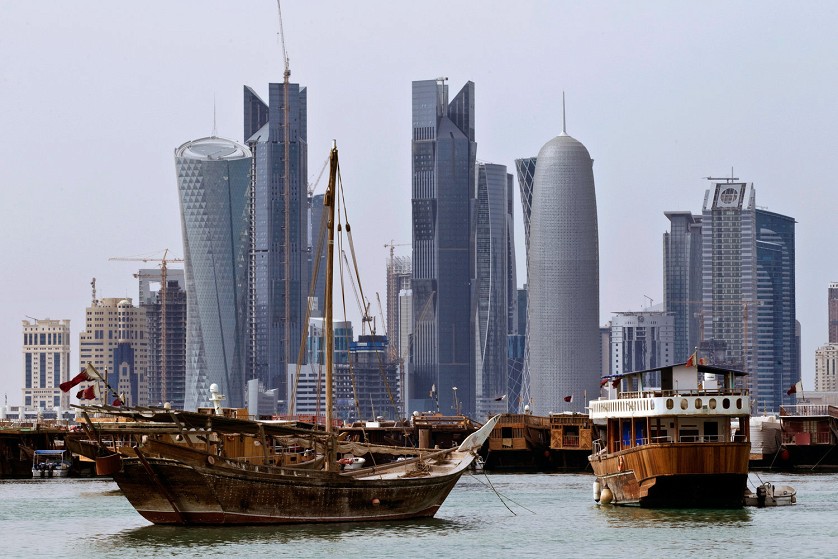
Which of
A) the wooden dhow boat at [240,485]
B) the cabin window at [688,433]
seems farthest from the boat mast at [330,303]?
the cabin window at [688,433]

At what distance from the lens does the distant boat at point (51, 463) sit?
461ft

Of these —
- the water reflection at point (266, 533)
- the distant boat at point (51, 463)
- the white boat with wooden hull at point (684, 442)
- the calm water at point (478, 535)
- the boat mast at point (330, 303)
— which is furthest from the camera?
the distant boat at point (51, 463)

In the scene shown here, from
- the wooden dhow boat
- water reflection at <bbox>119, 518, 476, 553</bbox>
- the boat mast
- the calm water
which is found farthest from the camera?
the boat mast

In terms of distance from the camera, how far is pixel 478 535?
240 ft

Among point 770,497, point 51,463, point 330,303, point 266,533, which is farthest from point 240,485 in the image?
point 51,463

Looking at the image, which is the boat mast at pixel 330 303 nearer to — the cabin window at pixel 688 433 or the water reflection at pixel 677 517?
the water reflection at pixel 677 517

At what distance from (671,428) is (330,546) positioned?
19.3m

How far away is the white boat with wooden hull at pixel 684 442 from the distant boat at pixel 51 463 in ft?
234

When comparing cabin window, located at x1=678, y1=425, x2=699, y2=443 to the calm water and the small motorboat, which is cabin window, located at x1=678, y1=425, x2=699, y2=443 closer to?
the calm water

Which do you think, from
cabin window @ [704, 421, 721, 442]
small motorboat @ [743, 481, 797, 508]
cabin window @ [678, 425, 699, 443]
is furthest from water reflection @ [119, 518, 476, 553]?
small motorboat @ [743, 481, 797, 508]

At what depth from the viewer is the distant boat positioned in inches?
5536

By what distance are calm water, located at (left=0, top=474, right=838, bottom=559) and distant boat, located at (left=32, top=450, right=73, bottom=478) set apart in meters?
47.4

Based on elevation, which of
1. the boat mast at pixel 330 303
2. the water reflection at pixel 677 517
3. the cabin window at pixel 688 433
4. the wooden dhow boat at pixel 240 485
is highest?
the boat mast at pixel 330 303

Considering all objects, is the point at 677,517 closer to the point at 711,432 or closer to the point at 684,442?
the point at 684,442
